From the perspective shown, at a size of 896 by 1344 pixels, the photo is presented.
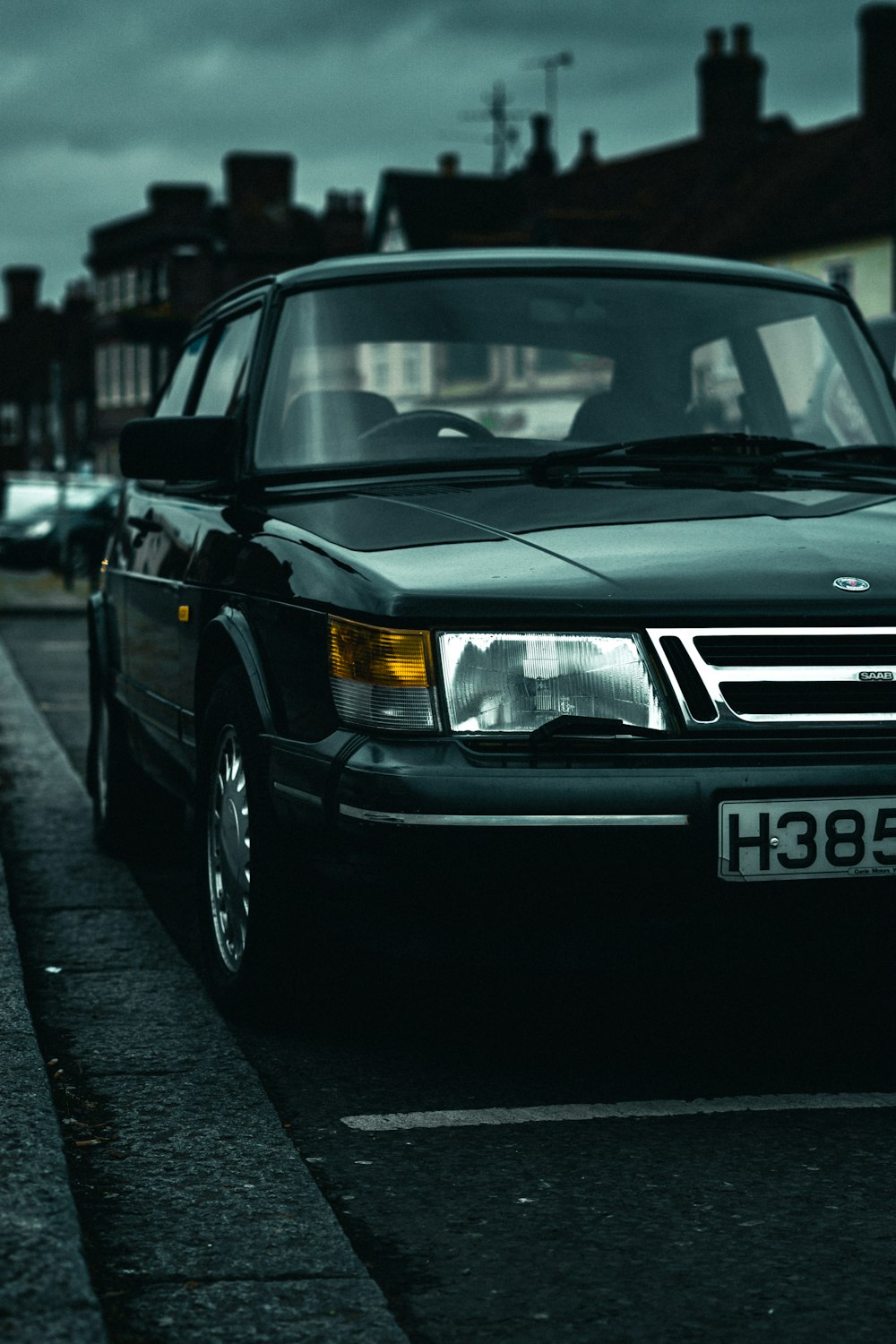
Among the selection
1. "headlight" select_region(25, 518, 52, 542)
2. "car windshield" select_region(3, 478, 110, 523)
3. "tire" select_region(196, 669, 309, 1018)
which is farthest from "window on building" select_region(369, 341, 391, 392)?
"car windshield" select_region(3, 478, 110, 523)

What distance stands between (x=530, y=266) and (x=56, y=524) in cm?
3478

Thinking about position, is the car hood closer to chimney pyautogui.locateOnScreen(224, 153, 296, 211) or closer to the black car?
the black car

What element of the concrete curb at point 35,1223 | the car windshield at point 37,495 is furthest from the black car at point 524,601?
the car windshield at point 37,495

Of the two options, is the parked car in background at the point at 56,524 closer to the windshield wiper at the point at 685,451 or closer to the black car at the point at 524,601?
the black car at the point at 524,601

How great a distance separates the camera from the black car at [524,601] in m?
3.92

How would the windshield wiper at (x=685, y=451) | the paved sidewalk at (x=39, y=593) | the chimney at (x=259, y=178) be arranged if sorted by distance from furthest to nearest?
1. the chimney at (x=259, y=178)
2. the paved sidewalk at (x=39, y=593)
3. the windshield wiper at (x=685, y=451)

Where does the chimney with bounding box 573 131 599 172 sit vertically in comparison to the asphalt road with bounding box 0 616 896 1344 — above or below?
above

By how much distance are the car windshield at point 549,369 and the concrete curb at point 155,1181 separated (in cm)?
139

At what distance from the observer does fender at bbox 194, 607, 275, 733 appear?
4.50 meters

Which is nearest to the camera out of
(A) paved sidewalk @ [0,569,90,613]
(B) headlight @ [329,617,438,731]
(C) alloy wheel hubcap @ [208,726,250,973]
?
(B) headlight @ [329,617,438,731]

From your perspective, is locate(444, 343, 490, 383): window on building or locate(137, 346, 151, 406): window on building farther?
locate(137, 346, 151, 406): window on building

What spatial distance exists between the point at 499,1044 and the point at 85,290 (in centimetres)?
9334

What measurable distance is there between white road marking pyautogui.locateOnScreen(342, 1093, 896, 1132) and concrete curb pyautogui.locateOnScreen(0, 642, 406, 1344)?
27cm

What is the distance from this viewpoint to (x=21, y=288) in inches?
4163
